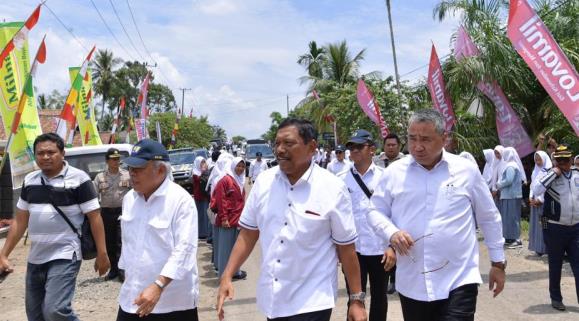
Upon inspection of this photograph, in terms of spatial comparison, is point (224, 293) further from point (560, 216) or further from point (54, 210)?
point (560, 216)

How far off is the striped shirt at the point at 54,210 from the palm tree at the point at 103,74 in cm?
5406

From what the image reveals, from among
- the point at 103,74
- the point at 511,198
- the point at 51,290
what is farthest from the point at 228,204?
the point at 103,74

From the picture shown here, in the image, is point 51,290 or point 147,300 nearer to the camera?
point 147,300

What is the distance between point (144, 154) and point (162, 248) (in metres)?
0.59

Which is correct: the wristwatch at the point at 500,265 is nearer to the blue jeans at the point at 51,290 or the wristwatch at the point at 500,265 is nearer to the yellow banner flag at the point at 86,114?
the blue jeans at the point at 51,290

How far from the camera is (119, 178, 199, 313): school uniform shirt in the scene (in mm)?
3240

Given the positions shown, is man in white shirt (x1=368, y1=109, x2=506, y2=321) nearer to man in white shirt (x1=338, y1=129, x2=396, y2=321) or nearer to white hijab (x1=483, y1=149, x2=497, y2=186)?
man in white shirt (x1=338, y1=129, x2=396, y2=321)

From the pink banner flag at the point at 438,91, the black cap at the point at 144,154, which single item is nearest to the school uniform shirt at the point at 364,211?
the black cap at the point at 144,154

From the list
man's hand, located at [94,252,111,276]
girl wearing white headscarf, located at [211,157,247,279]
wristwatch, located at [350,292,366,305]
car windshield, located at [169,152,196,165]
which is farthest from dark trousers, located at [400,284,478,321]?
car windshield, located at [169,152,196,165]

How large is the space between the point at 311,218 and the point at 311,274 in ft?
1.01

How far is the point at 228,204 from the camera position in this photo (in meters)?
7.57

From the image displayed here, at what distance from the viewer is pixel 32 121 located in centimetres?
1065

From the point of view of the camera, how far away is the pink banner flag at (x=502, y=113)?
12484 mm

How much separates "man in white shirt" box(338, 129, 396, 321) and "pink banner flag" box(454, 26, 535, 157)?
8.32 metres
